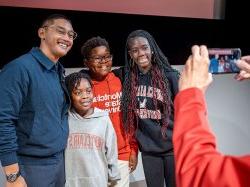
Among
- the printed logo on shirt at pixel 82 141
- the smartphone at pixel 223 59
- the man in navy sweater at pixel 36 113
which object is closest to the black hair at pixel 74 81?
the man in navy sweater at pixel 36 113

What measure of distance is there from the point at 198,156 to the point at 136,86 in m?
1.48

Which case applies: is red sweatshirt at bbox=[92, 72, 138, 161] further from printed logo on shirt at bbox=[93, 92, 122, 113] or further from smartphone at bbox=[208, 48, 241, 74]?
smartphone at bbox=[208, 48, 241, 74]

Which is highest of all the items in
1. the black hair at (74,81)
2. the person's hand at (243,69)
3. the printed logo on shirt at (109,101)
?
the person's hand at (243,69)

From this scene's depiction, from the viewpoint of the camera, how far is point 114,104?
2145 millimetres

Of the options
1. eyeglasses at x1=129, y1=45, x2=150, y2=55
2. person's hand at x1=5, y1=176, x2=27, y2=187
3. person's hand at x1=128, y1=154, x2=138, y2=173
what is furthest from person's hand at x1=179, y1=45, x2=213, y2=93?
person's hand at x1=128, y1=154, x2=138, y2=173

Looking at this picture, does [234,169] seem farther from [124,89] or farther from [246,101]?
[246,101]

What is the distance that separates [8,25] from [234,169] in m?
1.85

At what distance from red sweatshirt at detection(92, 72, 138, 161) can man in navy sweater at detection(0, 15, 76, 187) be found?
0.28 m

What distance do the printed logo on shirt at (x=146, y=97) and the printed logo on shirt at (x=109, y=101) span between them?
5.0 inches

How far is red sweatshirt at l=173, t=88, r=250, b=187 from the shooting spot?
2.14ft

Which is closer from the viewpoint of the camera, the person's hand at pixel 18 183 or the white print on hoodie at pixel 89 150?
the person's hand at pixel 18 183

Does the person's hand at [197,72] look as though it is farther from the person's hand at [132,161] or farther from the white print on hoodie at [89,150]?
the person's hand at [132,161]

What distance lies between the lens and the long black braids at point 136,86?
82.5 inches

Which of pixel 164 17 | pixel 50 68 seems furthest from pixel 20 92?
pixel 164 17
